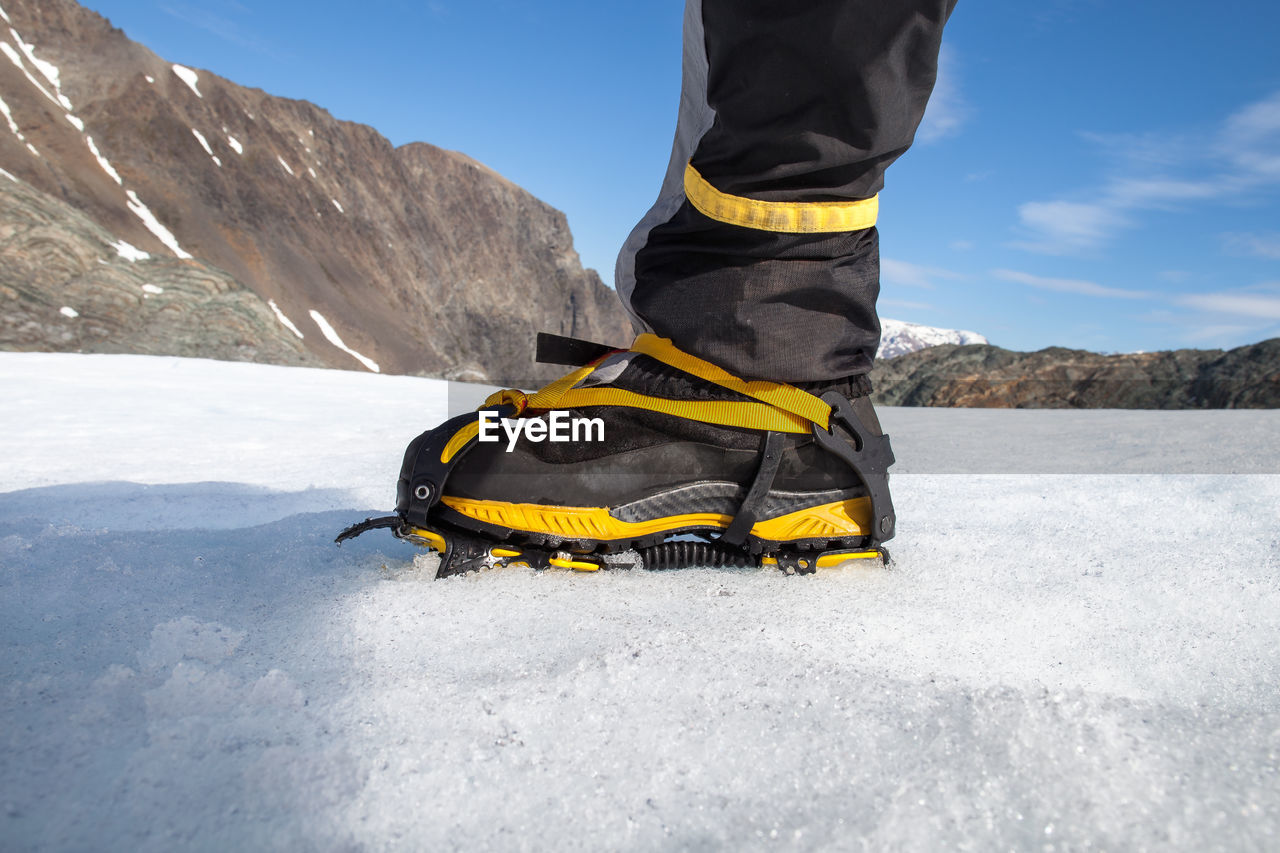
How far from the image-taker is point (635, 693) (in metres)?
0.53

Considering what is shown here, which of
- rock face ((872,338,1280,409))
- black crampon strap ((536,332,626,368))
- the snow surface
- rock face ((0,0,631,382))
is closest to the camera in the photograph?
the snow surface

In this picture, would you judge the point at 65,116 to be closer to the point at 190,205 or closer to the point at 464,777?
the point at 190,205

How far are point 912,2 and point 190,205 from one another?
33529mm

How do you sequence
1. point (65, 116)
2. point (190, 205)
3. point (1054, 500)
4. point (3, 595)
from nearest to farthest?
point (3, 595)
point (1054, 500)
point (65, 116)
point (190, 205)

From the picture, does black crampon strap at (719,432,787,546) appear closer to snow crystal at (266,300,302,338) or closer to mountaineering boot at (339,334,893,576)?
mountaineering boot at (339,334,893,576)

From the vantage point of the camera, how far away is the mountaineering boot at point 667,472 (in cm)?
90

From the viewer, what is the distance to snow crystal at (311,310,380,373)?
29.6 m

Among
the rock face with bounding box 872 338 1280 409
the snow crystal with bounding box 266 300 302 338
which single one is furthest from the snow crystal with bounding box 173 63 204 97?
the rock face with bounding box 872 338 1280 409

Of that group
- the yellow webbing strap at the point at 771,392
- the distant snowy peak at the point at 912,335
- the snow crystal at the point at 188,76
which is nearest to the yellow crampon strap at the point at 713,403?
the yellow webbing strap at the point at 771,392

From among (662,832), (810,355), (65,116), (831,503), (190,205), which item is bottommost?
(662,832)

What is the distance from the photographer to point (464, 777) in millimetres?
426

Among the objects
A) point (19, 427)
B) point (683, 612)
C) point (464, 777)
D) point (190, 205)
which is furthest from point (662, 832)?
A: point (190, 205)

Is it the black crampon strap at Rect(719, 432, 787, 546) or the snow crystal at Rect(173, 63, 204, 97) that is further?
the snow crystal at Rect(173, 63, 204, 97)

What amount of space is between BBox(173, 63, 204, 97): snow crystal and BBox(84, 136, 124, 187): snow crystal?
5.83 meters
